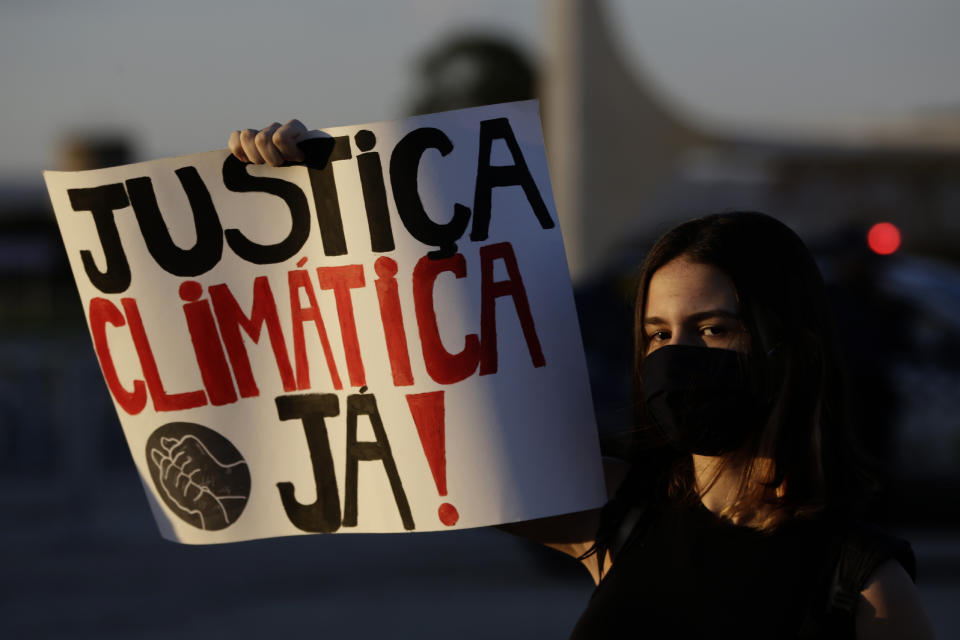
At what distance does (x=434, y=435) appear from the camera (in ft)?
7.48

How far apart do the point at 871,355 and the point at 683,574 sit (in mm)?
6110

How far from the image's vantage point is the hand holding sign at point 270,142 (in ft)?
7.38

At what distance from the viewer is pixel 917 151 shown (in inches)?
1502

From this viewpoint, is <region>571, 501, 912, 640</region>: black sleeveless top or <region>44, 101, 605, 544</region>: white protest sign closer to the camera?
<region>571, 501, 912, 640</region>: black sleeveless top

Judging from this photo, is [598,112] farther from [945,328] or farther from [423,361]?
[423,361]

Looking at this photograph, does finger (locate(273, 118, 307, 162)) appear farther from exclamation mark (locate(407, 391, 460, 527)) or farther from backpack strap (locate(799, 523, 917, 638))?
backpack strap (locate(799, 523, 917, 638))

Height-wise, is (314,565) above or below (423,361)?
below

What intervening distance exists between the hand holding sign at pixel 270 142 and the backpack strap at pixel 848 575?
115 cm

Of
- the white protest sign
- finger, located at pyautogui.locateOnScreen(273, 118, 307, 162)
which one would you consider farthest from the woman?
finger, located at pyautogui.locateOnScreen(273, 118, 307, 162)

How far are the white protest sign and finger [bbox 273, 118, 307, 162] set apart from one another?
0.18 ft

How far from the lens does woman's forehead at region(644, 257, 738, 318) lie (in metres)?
1.88

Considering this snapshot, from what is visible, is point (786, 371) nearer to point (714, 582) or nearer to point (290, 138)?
point (714, 582)

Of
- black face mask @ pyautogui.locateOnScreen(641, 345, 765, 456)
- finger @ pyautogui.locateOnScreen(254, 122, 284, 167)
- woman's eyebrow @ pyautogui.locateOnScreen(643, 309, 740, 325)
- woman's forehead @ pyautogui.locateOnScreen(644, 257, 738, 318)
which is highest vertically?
finger @ pyautogui.locateOnScreen(254, 122, 284, 167)

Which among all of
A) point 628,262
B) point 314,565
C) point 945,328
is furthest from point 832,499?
A: point 628,262
